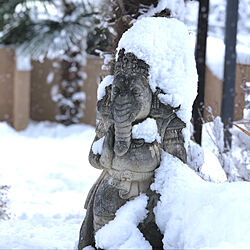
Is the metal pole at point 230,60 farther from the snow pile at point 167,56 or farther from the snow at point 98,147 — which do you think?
the snow at point 98,147

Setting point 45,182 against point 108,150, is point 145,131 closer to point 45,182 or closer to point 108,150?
point 108,150

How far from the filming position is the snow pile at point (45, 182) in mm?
3828

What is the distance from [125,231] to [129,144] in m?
0.40

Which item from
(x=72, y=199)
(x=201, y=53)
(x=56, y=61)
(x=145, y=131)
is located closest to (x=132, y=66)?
(x=145, y=131)

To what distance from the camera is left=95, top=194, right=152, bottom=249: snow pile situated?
223 centimetres

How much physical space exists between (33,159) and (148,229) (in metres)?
4.90

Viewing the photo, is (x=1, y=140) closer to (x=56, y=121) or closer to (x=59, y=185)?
(x=56, y=121)

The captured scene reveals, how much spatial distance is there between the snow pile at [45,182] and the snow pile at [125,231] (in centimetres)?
128

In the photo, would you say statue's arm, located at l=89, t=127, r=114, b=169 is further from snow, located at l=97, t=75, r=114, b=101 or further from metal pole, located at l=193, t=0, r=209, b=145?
metal pole, located at l=193, t=0, r=209, b=145

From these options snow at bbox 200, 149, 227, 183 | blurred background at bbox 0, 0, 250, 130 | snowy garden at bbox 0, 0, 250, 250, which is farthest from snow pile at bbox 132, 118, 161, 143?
blurred background at bbox 0, 0, 250, 130

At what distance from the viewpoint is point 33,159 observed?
701 centimetres

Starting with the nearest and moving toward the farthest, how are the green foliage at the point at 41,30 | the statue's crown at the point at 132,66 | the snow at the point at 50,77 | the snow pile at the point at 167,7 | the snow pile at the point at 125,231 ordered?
the snow pile at the point at 125,231 → the statue's crown at the point at 132,66 → the snow pile at the point at 167,7 → the green foliage at the point at 41,30 → the snow at the point at 50,77

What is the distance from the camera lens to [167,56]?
2.40 meters

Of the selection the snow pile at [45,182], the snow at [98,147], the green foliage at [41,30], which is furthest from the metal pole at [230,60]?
the snow at [98,147]
